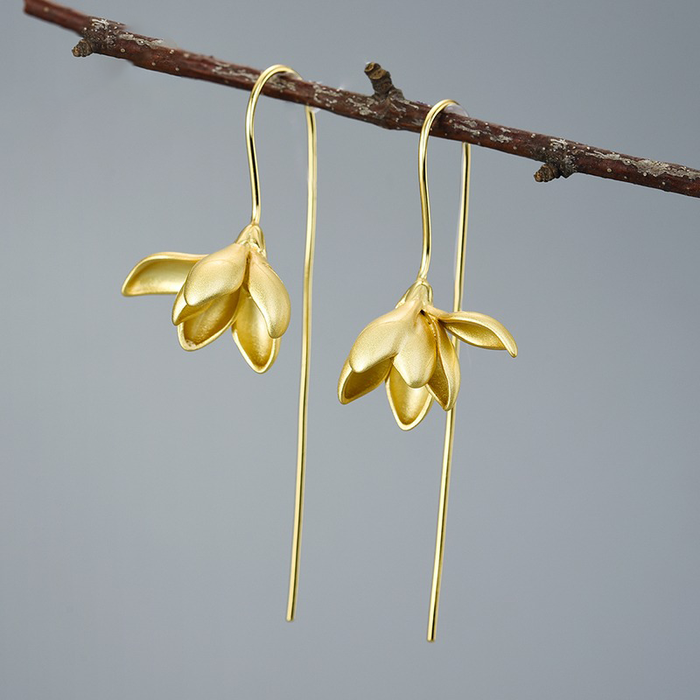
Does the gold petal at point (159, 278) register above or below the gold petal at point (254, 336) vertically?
above

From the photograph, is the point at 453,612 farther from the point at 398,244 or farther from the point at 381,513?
the point at 398,244

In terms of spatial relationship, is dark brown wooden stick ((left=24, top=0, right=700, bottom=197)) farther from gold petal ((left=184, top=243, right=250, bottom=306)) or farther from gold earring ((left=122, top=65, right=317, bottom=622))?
gold petal ((left=184, top=243, right=250, bottom=306))

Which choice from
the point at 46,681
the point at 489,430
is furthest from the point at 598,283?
the point at 46,681

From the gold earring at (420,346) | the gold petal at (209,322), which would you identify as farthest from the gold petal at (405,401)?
the gold petal at (209,322)

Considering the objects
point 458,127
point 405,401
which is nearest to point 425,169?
point 458,127

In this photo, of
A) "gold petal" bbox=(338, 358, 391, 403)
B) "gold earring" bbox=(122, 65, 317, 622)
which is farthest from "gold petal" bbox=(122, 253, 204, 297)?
"gold petal" bbox=(338, 358, 391, 403)

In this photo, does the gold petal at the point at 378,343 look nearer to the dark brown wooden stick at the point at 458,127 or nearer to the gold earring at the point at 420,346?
the gold earring at the point at 420,346

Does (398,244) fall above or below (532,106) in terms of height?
below
